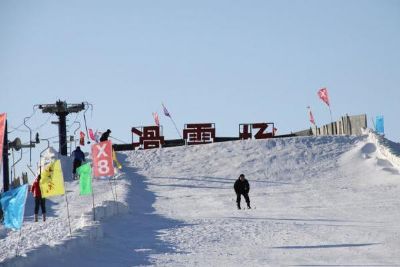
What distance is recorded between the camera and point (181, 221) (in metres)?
25.7

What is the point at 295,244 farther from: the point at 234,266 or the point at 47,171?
the point at 47,171

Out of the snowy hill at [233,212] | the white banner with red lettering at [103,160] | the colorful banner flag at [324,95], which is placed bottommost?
the snowy hill at [233,212]

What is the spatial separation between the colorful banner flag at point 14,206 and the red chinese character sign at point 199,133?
3558cm

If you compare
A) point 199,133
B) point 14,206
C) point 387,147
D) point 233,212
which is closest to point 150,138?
point 199,133

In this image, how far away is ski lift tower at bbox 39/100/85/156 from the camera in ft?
193

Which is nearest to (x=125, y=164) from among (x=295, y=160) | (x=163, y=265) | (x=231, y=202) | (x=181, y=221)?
(x=295, y=160)

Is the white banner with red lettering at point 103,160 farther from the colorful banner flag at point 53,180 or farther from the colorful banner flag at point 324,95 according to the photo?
the colorful banner flag at point 324,95

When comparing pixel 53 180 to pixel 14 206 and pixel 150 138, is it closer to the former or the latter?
pixel 14 206

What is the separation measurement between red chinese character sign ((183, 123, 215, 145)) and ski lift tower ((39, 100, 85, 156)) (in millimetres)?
8542

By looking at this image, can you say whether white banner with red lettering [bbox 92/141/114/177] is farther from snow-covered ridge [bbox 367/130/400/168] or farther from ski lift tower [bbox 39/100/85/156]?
ski lift tower [bbox 39/100/85/156]

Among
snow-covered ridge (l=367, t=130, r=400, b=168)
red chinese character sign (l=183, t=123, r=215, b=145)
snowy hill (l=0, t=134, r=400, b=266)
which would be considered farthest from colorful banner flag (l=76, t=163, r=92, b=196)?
red chinese character sign (l=183, t=123, r=215, b=145)

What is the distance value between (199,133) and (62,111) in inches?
408

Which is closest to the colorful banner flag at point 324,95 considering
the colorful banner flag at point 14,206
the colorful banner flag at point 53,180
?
the colorful banner flag at point 53,180

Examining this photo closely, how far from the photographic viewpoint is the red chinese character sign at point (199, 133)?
173 ft
